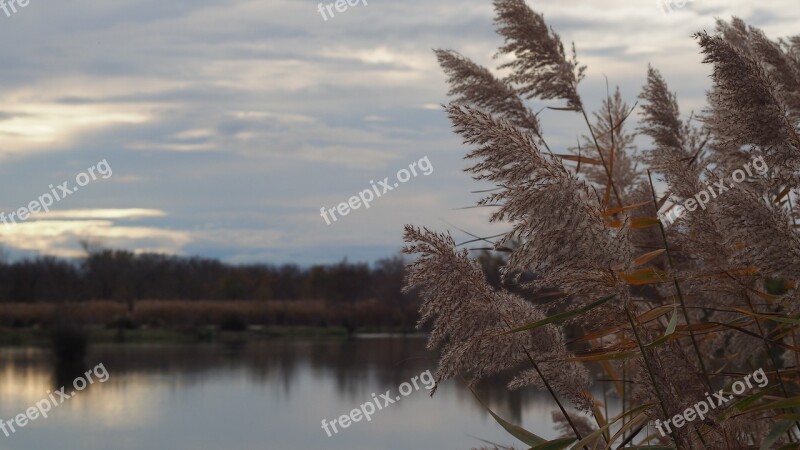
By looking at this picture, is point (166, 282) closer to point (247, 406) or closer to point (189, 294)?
point (189, 294)

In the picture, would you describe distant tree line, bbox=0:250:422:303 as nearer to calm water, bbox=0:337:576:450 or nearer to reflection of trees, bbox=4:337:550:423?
reflection of trees, bbox=4:337:550:423

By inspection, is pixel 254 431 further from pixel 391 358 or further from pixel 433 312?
pixel 433 312

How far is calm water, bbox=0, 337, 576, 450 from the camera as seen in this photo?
14320mm

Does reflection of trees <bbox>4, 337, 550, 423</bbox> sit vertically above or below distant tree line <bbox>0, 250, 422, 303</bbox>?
below

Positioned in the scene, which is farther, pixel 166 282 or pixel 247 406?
pixel 166 282

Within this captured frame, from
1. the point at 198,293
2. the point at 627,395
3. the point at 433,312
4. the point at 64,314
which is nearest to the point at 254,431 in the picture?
the point at 627,395

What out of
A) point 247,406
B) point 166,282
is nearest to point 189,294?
point 166,282

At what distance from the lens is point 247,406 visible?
61.6 ft

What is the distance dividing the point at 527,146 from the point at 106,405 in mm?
19137

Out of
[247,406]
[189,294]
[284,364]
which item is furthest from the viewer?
[189,294]

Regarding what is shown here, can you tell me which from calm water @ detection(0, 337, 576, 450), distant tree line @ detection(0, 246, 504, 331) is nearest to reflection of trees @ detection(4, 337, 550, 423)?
calm water @ detection(0, 337, 576, 450)

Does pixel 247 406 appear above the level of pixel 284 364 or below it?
below

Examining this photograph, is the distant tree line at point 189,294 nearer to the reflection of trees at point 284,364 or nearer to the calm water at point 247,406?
the reflection of trees at point 284,364

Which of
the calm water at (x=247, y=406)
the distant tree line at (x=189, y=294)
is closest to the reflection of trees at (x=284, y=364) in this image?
the calm water at (x=247, y=406)
